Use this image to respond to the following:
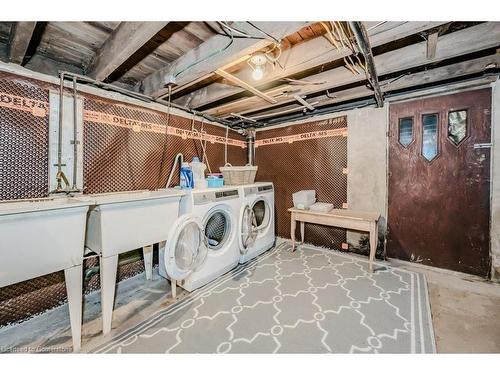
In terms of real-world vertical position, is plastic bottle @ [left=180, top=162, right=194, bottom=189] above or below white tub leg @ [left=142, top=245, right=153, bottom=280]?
above

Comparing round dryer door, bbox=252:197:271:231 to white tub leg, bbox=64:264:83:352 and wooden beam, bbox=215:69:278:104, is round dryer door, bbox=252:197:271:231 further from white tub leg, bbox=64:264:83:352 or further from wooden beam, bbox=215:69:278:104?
white tub leg, bbox=64:264:83:352

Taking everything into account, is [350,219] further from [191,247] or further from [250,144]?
[250,144]

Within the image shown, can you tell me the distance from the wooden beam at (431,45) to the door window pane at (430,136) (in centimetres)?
131

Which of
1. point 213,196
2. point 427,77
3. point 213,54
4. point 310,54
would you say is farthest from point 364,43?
point 213,196

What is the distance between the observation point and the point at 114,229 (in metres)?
1.88

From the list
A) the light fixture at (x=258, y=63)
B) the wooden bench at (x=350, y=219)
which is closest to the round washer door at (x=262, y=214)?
the wooden bench at (x=350, y=219)

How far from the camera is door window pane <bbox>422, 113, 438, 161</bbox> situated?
3.06 metres

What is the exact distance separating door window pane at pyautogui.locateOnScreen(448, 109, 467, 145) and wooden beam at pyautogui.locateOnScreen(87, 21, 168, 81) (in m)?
3.60

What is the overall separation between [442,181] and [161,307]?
392 centimetres

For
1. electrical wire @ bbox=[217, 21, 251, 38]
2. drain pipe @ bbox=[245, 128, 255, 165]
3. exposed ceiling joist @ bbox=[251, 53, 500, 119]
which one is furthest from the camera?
drain pipe @ bbox=[245, 128, 255, 165]

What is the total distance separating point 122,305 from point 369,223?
3.20m

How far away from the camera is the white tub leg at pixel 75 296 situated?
5.52 ft

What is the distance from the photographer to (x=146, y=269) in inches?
119

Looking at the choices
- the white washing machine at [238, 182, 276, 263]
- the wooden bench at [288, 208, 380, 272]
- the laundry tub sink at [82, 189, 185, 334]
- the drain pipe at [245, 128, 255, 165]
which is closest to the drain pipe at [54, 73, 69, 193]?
the laundry tub sink at [82, 189, 185, 334]
